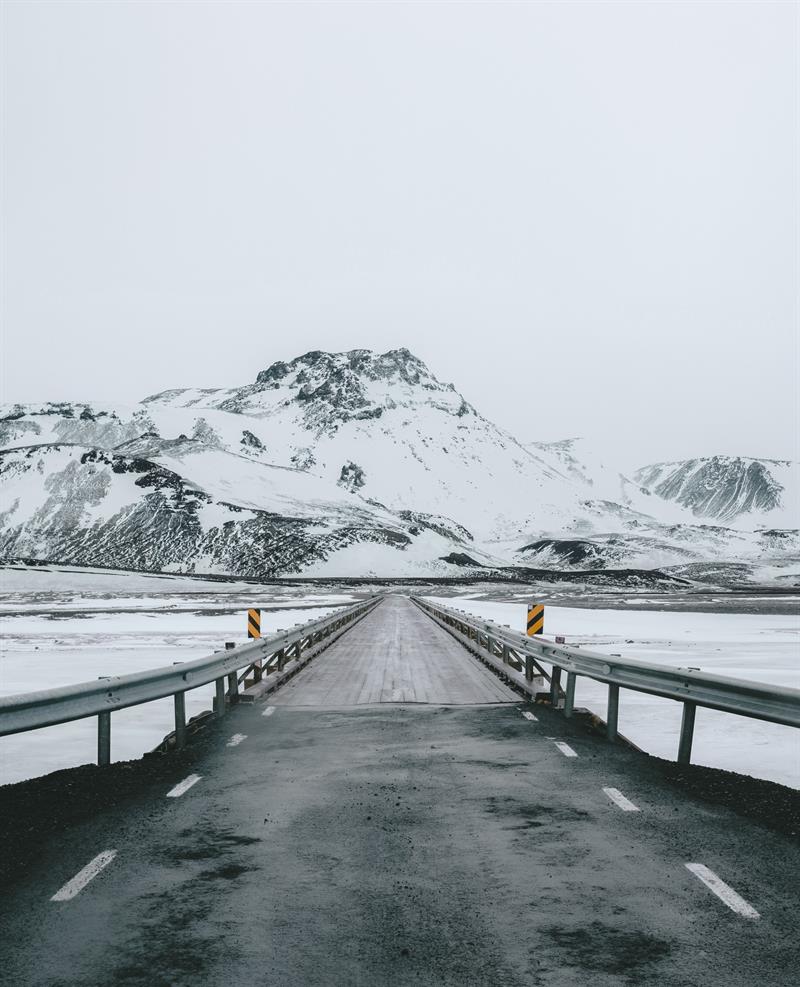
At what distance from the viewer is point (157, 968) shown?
165 inches

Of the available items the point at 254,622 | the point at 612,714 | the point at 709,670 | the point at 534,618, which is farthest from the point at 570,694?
the point at 254,622

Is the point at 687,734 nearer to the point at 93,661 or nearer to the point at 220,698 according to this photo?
the point at 220,698

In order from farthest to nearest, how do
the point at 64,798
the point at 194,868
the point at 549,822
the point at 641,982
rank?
the point at 64,798
the point at 549,822
the point at 194,868
the point at 641,982

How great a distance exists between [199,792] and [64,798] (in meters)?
1.11

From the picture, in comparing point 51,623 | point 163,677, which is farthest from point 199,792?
point 51,623

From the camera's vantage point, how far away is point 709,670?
759 inches

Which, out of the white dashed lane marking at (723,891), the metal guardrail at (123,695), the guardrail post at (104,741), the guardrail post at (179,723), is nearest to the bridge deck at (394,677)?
the metal guardrail at (123,695)

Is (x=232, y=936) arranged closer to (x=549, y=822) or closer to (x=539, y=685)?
(x=549, y=822)

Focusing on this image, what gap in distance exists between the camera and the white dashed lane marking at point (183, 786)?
7805 mm

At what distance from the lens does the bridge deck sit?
47.1ft

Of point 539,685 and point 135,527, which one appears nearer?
point 539,685

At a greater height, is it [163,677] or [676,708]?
[163,677]

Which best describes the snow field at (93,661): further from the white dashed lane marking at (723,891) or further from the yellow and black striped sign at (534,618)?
the yellow and black striped sign at (534,618)

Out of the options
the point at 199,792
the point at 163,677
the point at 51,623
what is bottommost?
the point at 51,623
